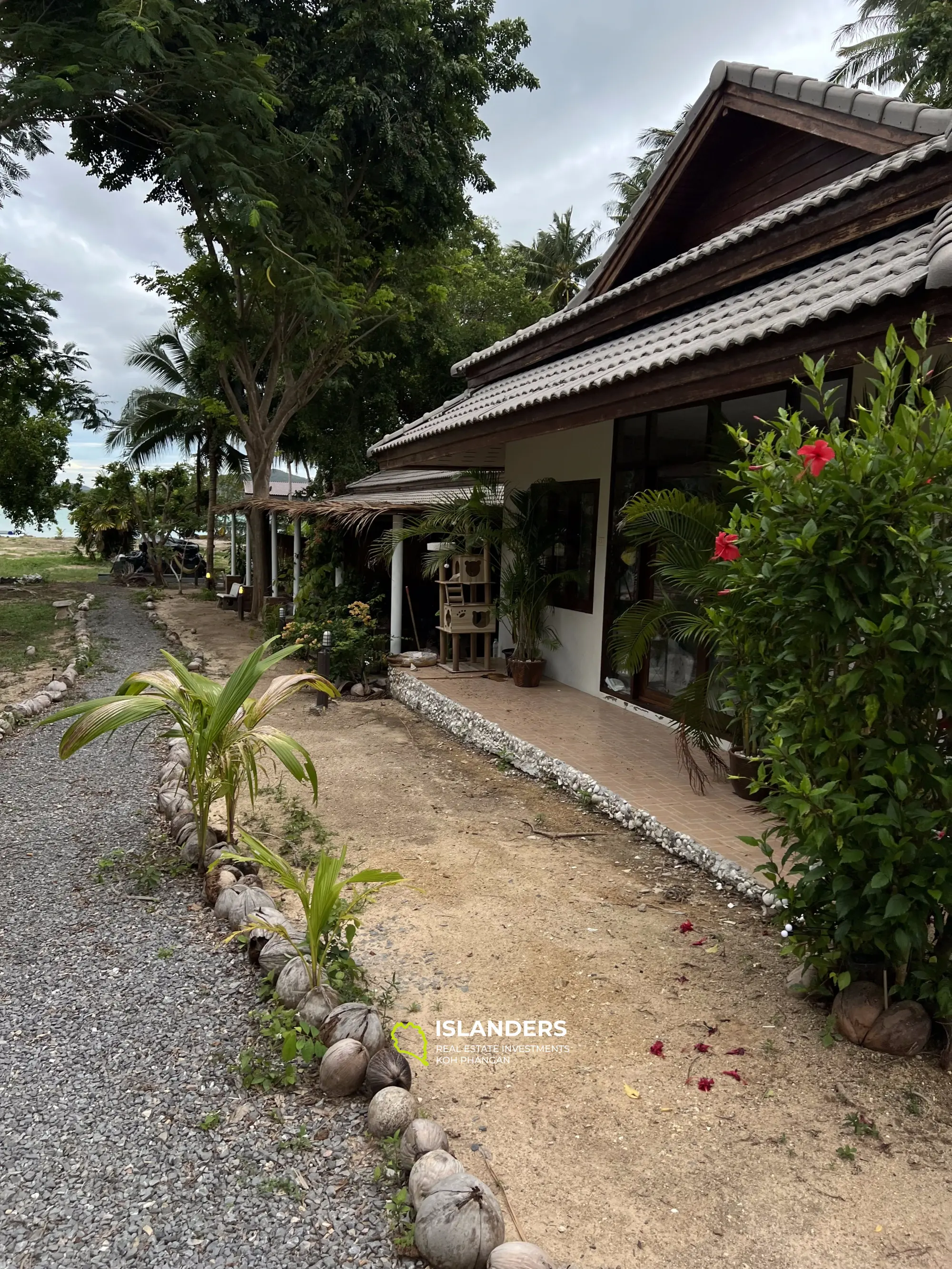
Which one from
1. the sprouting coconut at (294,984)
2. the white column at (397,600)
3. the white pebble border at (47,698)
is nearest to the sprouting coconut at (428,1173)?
the sprouting coconut at (294,984)

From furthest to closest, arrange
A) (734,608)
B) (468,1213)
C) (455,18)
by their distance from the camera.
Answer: (455,18) < (734,608) < (468,1213)

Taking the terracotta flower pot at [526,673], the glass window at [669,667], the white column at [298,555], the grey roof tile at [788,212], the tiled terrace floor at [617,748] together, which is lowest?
the tiled terrace floor at [617,748]

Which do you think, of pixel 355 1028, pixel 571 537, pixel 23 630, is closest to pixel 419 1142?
pixel 355 1028

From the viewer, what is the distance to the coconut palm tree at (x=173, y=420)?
23.1 m

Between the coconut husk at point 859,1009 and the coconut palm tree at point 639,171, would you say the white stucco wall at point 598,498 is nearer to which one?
the coconut husk at point 859,1009

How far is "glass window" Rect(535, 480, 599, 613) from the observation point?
8297 mm

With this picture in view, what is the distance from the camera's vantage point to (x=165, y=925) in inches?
145

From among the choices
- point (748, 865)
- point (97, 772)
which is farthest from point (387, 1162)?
point (97, 772)

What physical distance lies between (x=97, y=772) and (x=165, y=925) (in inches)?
116

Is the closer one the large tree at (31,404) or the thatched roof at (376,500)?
the thatched roof at (376,500)

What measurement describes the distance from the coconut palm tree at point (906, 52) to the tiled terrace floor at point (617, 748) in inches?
639

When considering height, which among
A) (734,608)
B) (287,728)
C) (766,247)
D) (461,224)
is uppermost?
(461,224)

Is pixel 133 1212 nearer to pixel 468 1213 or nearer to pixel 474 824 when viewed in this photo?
pixel 468 1213

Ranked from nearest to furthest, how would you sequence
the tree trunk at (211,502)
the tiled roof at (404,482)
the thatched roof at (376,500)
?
the thatched roof at (376,500) < the tiled roof at (404,482) < the tree trunk at (211,502)
